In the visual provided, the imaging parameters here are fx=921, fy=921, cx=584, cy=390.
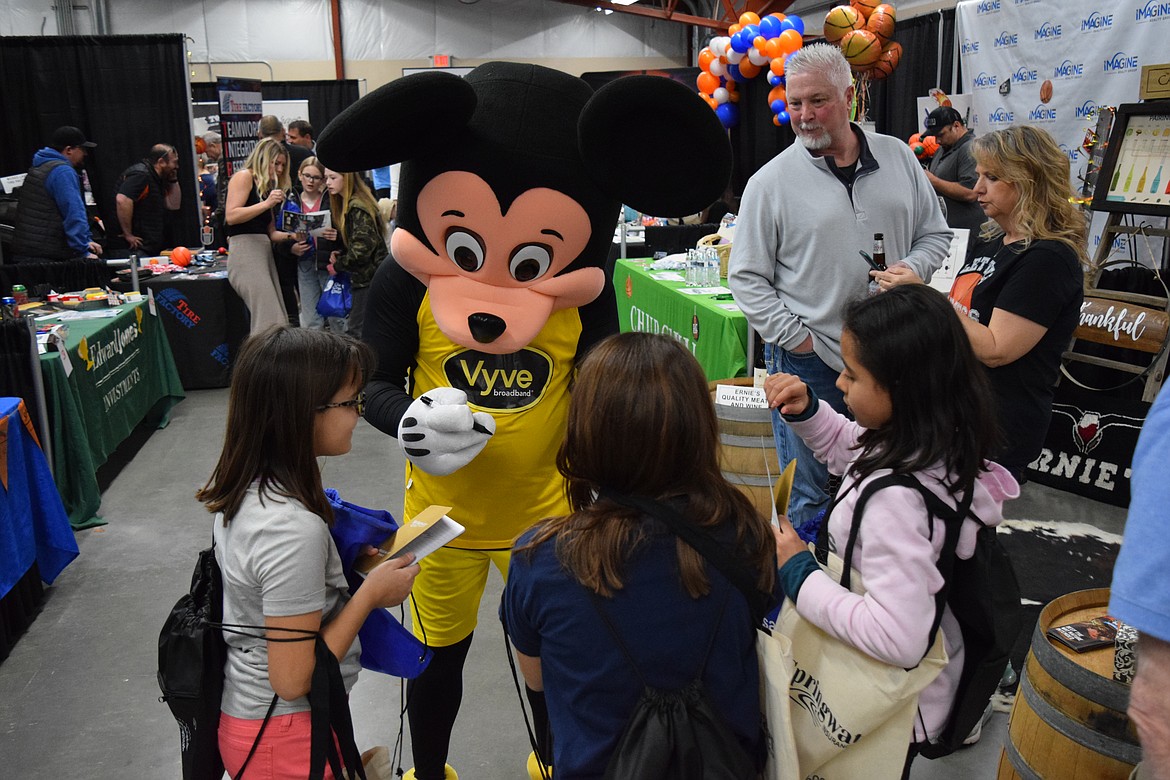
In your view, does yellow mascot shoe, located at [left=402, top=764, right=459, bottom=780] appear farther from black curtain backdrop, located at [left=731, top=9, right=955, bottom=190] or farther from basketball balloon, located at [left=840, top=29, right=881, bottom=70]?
black curtain backdrop, located at [left=731, top=9, right=955, bottom=190]

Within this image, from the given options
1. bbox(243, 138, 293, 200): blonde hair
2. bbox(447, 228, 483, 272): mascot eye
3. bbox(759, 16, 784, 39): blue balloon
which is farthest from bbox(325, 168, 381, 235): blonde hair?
bbox(447, 228, 483, 272): mascot eye

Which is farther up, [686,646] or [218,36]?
[218,36]

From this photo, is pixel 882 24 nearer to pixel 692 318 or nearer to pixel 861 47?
pixel 861 47

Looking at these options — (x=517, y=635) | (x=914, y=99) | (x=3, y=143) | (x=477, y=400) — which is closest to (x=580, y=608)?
(x=517, y=635)

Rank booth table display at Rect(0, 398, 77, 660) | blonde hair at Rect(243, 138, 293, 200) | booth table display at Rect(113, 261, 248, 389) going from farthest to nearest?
booth table display at Rect(113, 261, 248, 389) → blonde hair at Rect(243, 138, 293, 200) → booth table display at Rect(0, 398, 77, 660)

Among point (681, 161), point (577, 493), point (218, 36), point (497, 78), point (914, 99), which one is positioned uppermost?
point (218, 36)

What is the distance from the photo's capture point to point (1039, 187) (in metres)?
2.52

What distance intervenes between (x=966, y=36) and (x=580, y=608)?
6596 mm

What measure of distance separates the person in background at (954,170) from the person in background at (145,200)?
6394mm

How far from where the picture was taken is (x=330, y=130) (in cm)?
185

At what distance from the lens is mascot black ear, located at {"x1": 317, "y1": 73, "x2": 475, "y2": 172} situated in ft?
5.86

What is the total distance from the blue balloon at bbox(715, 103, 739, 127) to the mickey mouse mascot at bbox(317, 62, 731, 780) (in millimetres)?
6722

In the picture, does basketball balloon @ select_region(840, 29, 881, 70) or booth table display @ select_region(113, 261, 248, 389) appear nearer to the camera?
booth table display @ select_region(113, 261, 248, 389)

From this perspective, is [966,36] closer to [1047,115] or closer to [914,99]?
[1047,115]
